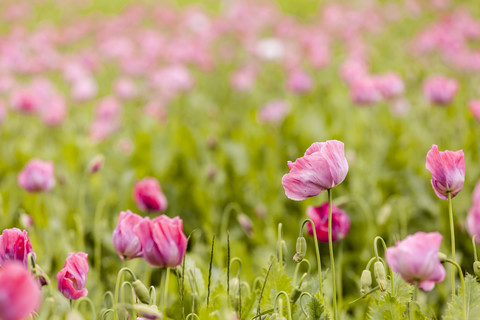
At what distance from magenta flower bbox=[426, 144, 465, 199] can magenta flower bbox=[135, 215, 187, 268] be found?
1.46ft

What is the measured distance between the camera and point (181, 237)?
1035mm

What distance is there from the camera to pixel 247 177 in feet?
9.48

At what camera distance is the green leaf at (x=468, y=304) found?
936mm

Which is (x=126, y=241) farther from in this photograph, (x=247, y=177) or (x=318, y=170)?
(x=247, y=177)

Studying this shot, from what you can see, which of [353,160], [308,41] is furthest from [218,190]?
[308,41]

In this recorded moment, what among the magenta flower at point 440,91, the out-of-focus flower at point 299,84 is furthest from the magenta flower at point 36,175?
the out-of-focus flower at point 299,84

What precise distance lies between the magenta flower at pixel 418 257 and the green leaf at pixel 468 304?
99 millimetres

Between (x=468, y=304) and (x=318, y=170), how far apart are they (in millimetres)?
326

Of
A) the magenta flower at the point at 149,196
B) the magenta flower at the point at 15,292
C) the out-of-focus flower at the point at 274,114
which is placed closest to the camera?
the magenta flower at the point at 15,292

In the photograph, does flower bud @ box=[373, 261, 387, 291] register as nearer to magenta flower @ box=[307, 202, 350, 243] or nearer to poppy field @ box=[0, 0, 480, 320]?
poppy field @ box=[0, 0, 480, 320]

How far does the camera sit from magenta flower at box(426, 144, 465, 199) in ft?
3.28

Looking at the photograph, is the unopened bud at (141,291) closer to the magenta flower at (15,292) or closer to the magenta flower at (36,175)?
the magenta flower at (15,292)

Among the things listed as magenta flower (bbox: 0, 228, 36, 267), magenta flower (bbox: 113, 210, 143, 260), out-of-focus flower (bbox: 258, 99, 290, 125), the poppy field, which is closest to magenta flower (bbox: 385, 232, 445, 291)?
the poppy field

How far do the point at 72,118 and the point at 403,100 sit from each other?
2.37m
